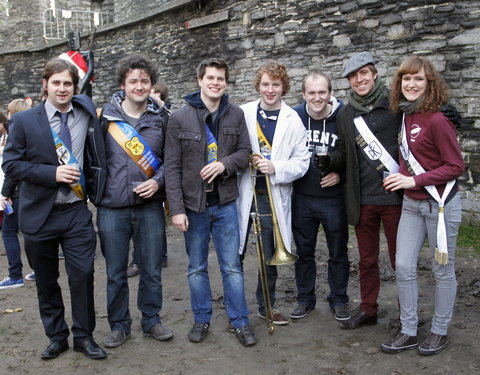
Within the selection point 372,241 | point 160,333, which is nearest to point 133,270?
point 160,333

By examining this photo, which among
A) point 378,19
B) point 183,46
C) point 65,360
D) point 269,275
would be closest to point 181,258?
point 269,275

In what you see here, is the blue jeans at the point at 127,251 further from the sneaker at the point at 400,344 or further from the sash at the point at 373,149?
the sneaker at the point at 400,344

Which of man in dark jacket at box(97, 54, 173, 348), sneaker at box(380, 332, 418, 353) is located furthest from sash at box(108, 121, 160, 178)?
sneaker at box(380, 332, 418, 353)

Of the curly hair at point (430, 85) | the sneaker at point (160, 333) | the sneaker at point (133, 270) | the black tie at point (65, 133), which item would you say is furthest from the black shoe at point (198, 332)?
the curly hair at point (430, 85)

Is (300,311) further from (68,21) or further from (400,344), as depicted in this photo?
(68,21)

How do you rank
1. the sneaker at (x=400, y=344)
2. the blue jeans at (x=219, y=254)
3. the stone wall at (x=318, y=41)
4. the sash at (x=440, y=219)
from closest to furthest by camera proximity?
1. the sash at (x=440, y=219)
2. the sneaker at (x=400, y=344)
3. the blue jeans at (x=219, y=254)
4. the stone wall at (x=318, y=41)

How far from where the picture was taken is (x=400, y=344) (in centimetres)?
→ 372

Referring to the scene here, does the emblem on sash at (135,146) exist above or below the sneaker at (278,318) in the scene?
above

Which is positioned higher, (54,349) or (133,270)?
(54,349)

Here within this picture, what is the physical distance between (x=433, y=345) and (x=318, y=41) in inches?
245

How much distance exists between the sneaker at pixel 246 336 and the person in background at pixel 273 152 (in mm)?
581

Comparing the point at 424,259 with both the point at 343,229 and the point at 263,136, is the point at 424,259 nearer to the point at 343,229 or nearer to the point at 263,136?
the point at 343,229

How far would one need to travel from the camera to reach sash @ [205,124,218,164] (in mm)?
3877

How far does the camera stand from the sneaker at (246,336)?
3932 mm
